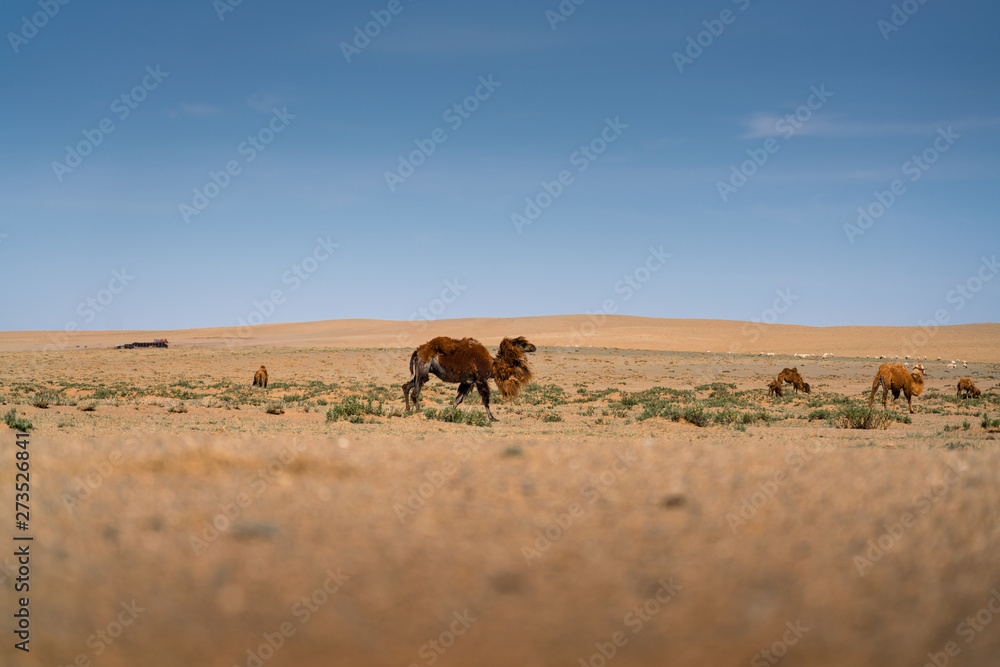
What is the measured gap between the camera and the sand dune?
3445 inches

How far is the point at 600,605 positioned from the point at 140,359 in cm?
5416

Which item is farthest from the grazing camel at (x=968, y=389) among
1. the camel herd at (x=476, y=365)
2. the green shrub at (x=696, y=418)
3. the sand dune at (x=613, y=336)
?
the sand dune at (x=613, y=336)

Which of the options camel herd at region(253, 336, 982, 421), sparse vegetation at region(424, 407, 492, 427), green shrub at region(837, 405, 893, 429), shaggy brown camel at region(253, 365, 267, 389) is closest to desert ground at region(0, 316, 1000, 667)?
green shrub at region(837, 405, 893, 429)

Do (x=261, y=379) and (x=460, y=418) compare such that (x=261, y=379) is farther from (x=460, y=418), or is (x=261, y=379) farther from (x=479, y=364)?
(x=460, y=418)

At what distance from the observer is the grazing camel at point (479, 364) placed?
17922mm

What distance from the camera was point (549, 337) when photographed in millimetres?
103438

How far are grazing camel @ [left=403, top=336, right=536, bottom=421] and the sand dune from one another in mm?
66716

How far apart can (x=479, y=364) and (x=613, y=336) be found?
87418 millimetres

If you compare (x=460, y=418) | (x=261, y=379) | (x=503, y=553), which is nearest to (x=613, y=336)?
(x=261, y=379)

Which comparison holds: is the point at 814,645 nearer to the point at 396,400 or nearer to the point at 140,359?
the point at 396,400

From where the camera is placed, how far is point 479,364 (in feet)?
58.9

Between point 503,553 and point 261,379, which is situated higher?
point 261,379

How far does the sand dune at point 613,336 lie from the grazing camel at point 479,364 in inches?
2627

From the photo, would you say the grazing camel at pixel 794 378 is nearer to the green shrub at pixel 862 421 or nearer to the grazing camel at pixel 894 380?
the grazing camel at pixel 894 380
